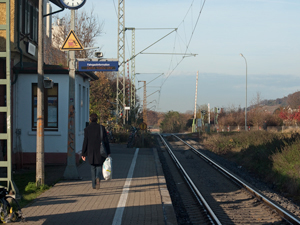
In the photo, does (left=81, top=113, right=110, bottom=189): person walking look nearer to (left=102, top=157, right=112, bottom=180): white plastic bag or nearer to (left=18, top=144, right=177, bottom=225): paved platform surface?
(left=102, top=157, right=112, bottom=180): white plastic bag

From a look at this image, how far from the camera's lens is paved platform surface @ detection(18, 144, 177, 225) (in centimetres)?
643

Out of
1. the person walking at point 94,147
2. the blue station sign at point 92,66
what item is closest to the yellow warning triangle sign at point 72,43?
the blue station sign at point 92,66

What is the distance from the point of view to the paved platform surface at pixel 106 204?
21.1 ft

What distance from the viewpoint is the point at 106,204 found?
A: 757cm

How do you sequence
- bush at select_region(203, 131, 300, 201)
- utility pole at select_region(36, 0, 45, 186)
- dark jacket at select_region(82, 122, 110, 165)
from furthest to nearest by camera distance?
bush at select_region(203, 131, 300, 201), utility pole at select_region(36, 0, 45, 186), dark jacket at select_region(82, 122, 110, 165)

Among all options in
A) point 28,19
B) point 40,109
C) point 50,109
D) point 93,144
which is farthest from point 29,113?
point 93,144

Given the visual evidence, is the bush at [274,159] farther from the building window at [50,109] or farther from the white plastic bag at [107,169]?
the building window at [50,109]

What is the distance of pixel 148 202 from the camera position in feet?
25.7

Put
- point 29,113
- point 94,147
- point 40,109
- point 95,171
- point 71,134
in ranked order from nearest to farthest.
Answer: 1. point 94,147
2. point 95,171
3. point 40,109
4. point 71,134
5. point 29,113

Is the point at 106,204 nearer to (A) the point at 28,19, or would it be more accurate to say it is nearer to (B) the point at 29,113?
(B) the point at 29,113

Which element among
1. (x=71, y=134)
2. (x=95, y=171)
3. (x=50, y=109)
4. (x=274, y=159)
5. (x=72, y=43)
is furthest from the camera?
(x=274, y=159)

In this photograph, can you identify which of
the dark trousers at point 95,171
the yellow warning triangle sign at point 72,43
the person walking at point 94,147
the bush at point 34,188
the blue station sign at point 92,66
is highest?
the yellow warning triangle sign at point 72,43

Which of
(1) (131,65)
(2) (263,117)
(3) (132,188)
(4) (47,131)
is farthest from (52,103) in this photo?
(2) (263,117)

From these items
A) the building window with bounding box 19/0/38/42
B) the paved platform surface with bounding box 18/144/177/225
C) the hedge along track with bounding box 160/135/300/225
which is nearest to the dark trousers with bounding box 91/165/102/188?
the paved platform surface with bounding box 18/144/177/225
